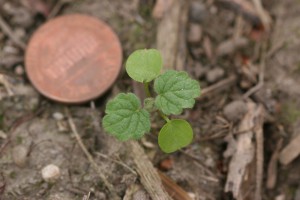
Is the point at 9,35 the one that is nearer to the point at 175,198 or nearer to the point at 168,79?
the point at 168,79

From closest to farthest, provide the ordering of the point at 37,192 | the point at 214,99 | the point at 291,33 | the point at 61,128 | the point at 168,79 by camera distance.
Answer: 1. the point at 168,79
2. the point at 37,192
3. the point at 61,128
4. the point at 214,99
5. the point at 291,33

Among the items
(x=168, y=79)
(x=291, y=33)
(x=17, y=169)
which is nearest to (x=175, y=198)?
(x=168, y=79)

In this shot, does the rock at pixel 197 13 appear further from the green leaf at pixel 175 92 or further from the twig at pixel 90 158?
the twig at pixel 90 158

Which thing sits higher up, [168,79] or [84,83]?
[168,79]

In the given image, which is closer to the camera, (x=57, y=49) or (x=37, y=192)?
(x=37, y=192)

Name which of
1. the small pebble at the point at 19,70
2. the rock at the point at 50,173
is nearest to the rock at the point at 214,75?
the rock at the point at 50,173

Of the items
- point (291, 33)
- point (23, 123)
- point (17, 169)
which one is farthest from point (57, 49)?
point (291, 33)

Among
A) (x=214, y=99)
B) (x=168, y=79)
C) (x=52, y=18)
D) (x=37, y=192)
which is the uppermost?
(x=168, y=79)

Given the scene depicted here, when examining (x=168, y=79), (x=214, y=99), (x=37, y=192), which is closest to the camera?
(x=168, y=79)
